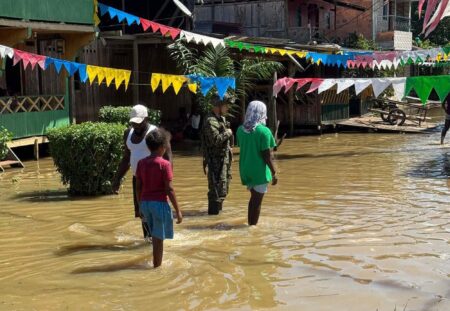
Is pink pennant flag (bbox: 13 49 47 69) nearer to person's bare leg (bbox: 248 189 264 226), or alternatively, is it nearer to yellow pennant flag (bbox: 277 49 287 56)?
person's bare leg (bbox: 248 189 264 226)

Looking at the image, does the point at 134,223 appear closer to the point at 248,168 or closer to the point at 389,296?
the point at 248,168

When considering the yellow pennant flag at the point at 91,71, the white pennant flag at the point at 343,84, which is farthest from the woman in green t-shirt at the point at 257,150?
the white pennant flag at the point at 343,84

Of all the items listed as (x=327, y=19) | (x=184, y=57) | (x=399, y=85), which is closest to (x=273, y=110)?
(x=184, y=57)

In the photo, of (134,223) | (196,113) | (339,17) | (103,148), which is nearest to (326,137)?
(196,113)

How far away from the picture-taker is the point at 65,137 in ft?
31.8

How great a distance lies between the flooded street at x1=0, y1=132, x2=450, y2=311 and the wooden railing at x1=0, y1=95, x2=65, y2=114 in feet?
10.8

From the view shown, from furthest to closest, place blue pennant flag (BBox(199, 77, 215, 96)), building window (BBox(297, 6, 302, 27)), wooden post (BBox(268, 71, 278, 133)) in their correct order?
building window (BBox(297, 6, 302, 27)), wooden post (BBox(268, 71, 278, 133)), blue pennant flag (BBox(199, 77, 215, 96))

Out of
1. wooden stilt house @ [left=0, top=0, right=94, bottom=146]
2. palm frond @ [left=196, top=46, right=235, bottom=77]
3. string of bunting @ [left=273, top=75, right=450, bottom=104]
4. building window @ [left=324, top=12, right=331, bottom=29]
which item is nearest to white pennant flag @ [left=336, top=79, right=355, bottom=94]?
string of bunting @ [left=273, top=75, right=450, bottom=104]

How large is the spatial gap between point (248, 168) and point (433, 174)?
622cm

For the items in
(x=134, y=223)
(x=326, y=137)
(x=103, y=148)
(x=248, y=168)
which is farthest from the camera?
(x=326, y=137)

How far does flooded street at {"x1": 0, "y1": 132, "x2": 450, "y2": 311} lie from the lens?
4.94 meters

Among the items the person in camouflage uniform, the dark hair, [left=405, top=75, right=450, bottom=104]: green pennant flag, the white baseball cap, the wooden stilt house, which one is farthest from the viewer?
[left=405, top=75, right=450, bottom=104]: green pennant flag

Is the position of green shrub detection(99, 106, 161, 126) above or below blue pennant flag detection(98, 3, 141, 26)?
below

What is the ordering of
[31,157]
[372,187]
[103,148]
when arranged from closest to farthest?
[103,148], [372,187], [31,157]
